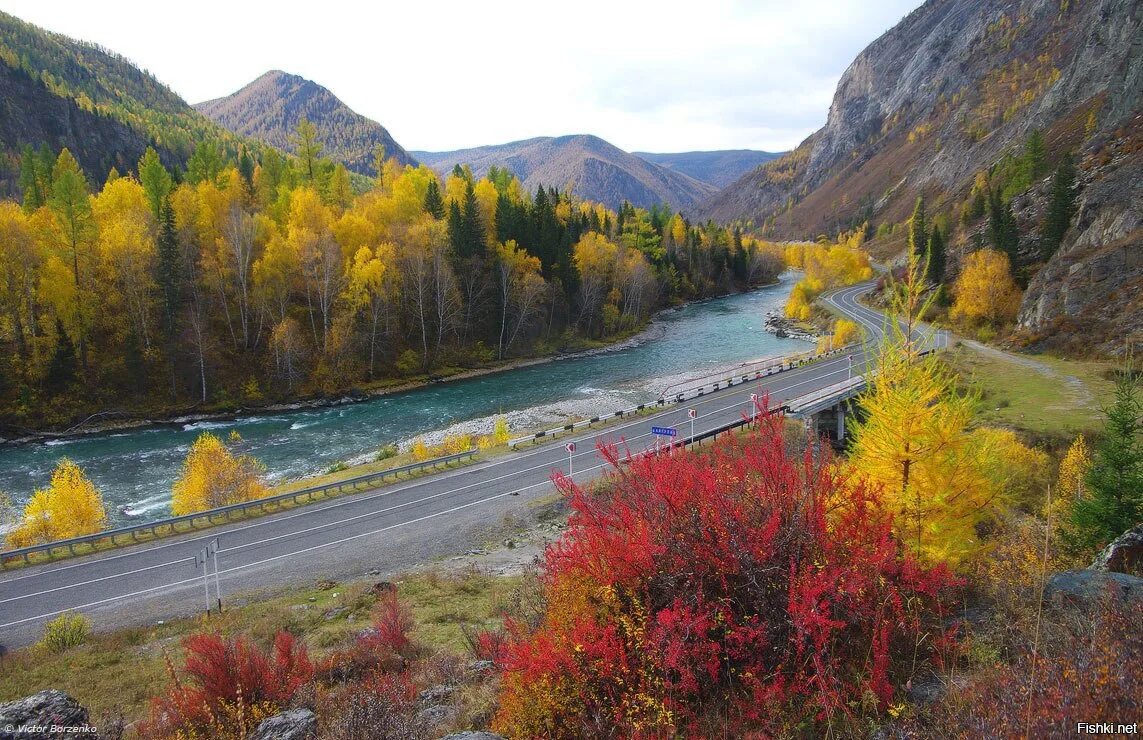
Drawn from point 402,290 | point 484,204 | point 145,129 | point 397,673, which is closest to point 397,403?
point 402,290

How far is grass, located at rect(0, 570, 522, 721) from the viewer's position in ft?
33.9

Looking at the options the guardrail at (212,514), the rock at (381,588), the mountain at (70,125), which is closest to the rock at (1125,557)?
the rock at (381,588)

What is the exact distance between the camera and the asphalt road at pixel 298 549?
1492 cm

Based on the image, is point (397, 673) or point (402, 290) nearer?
point (397, 673)

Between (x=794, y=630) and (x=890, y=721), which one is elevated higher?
(x=794, y=630)

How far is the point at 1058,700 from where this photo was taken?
410 centimetres

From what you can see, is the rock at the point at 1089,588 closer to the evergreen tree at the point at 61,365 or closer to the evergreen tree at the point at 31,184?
the evergreen tree at the point at 61,365

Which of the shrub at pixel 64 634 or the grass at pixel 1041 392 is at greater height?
the grass at pixel 1041 392

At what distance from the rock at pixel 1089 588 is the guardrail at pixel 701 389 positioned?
22.9 metres

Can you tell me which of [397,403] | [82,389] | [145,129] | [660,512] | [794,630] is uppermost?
[145,129]

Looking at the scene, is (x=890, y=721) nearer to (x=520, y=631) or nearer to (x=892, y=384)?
(x=520, y=631)

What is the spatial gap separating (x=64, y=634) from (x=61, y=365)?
33.8m

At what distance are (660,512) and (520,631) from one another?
281 centimetres

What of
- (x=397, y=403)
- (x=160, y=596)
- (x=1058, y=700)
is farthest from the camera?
(x=397, y=403)
